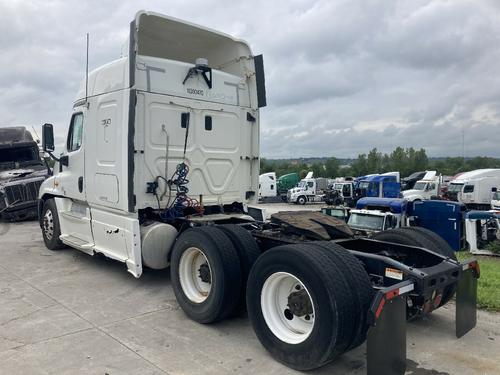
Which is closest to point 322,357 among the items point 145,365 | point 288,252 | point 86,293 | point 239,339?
point 288,252

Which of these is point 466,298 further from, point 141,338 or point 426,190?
point 426,190

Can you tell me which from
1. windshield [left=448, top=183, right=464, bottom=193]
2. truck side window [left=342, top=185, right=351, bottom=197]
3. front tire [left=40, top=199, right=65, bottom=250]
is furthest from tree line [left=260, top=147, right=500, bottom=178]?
front tire [left=40, top=199, right=65, bottom=250]

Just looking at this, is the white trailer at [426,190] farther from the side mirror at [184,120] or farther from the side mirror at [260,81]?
the side mirror at [184,120]

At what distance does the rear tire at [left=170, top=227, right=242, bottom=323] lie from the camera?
4.72 m

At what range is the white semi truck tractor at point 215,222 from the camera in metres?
3.66

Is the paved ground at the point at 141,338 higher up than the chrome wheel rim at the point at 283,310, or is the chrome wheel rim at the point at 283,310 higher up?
the chrome wheel rim at the point at 283,310

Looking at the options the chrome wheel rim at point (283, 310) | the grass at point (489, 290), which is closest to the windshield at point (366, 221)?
the grass at point (489, 290)

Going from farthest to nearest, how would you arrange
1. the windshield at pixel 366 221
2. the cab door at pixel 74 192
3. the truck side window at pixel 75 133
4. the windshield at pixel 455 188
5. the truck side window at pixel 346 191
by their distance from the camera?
the truck side window at pixel 346 191 → the windshield at pixel 455 188 → the windshield at pixel 366 221 → the truck side window at pixel 75 133 → the cab door at pixel 74 192

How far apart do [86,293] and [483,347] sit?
491cm

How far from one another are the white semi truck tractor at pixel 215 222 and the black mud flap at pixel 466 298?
0.08ft

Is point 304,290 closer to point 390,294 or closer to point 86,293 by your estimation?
point 390,294

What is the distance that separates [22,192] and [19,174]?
33.3 inches

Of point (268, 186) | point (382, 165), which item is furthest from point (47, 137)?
point (382, 165)

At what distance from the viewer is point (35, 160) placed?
1625 cm
